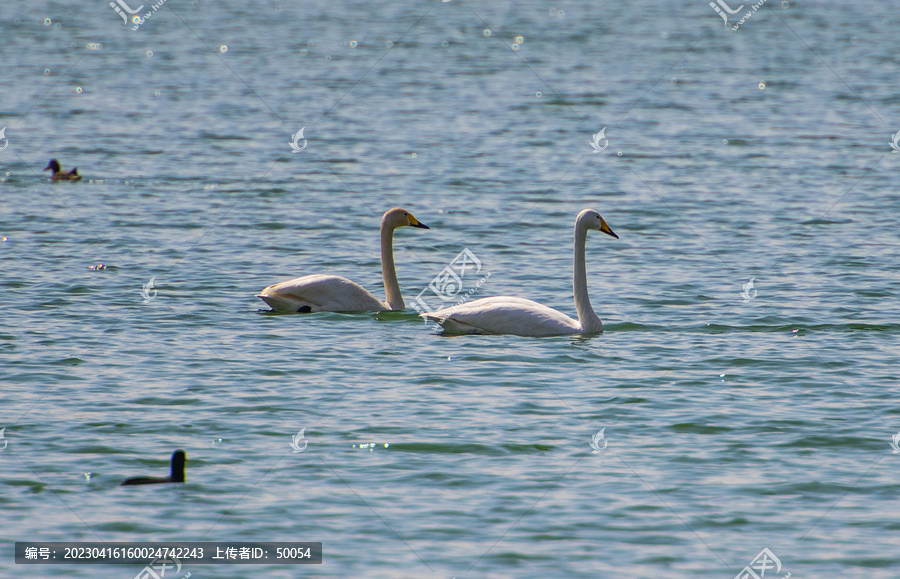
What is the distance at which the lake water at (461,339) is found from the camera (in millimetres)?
9391

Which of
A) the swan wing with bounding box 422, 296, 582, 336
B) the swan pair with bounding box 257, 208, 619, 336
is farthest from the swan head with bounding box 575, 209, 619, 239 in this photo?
the swan wing with bounding box 422, 296, 582, 336

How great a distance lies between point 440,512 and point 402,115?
27.3 meters

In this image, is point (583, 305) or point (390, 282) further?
point (390, 282)

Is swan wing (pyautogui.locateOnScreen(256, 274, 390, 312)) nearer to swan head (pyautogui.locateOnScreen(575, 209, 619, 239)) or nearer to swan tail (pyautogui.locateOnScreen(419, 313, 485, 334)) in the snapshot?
swan tail (pyautogui.locateOnScreen(419, 313, 485, 334))

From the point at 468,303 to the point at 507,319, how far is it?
53cm

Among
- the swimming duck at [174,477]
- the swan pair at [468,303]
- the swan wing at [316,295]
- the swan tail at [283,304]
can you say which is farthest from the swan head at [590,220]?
the swimming duck at [174,477]

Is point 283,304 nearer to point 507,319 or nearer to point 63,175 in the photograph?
point 507,319

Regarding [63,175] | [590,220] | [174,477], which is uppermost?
[590,220]

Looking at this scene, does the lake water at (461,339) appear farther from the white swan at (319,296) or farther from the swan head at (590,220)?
the swan head at (590,220)

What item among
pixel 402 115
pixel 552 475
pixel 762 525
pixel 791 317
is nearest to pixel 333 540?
pixel 552 475

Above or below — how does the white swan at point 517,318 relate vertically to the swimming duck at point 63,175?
below

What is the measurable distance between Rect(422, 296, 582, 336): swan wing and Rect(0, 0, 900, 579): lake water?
6.9 inches

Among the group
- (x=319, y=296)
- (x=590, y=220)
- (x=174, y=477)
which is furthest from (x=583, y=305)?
(x=174, y=477)

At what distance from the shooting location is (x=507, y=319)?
14.6m
